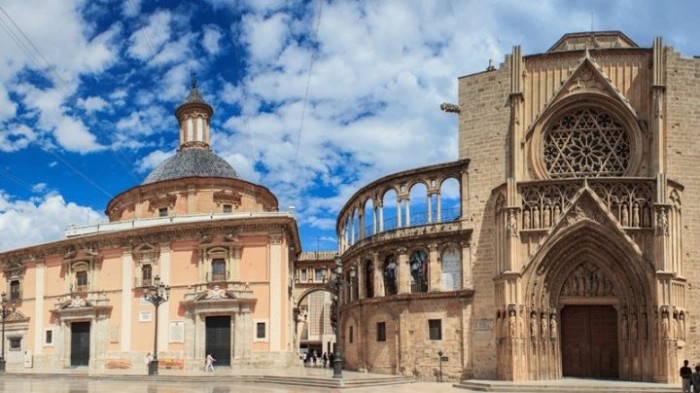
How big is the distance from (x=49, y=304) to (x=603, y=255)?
30499mm

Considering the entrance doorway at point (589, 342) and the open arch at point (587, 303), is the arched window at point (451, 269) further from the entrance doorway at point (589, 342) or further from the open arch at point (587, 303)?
the entrance doorway at point (589, 342)

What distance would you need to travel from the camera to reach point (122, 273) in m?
40.3

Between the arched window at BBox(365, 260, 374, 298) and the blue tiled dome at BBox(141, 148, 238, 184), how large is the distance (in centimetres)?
1438

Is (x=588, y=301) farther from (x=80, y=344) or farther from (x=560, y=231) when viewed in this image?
(x=80, y=344)

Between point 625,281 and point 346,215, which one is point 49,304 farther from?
point 625,281

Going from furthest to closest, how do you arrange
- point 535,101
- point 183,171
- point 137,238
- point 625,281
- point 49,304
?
point 183,171 → point 49,304 → point 137,238 → point 535,101 → point 625,281

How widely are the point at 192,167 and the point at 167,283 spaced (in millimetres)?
10992

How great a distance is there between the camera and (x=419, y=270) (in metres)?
33.6

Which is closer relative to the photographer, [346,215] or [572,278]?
[572,278]

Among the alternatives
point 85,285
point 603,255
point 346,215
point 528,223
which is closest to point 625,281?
point 603,255

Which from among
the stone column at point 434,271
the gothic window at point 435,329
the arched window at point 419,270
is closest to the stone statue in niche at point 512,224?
the stone column at point 434,271

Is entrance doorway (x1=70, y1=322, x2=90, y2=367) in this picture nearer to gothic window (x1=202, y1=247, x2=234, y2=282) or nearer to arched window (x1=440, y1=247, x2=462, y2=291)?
gothic window (x1=202, y1=247, x2=234, y2=282)

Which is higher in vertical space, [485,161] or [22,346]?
[485,161]

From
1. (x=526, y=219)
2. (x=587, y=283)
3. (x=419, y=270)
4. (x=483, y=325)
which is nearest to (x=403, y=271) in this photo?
(x=419, y=270)
